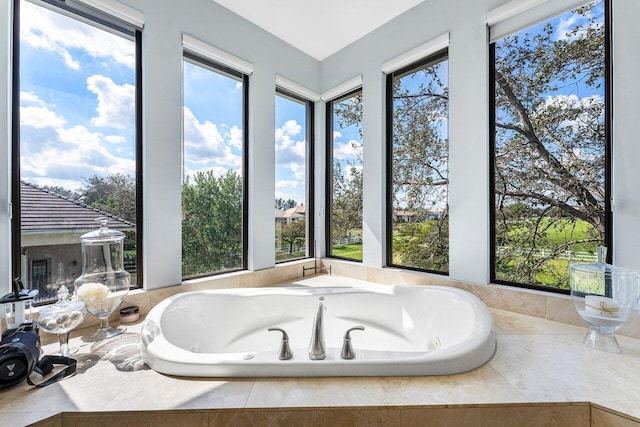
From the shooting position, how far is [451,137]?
2201mm

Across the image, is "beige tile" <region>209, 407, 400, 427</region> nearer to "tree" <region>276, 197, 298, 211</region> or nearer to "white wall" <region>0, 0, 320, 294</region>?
"white wall" <region>0, 0, 320, 294</region>

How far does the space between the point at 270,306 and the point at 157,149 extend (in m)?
1.42

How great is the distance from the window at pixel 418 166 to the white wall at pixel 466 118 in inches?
5.1

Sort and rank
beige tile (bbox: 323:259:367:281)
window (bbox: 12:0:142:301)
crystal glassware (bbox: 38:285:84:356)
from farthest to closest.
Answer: beige tile (bbox: 323:259:367:281)
window (bbox: 12:0:142:301)
crystal glassware (bbox: 38:285:84:356)

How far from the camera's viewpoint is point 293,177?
10.3 feet

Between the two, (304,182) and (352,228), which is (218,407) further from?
(304,182)

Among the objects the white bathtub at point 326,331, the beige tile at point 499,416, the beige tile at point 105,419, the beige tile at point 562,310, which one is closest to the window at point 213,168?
the white bathtub at point 326,331

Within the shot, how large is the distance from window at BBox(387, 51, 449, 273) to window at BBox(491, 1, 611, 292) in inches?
15.7

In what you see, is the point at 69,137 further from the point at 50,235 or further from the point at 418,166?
the point at 418,166

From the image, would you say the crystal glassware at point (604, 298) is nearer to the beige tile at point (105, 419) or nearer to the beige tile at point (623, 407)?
the beige tile at point (623, 407)

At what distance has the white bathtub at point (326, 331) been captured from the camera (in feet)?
3.87

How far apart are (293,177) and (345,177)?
0.58m

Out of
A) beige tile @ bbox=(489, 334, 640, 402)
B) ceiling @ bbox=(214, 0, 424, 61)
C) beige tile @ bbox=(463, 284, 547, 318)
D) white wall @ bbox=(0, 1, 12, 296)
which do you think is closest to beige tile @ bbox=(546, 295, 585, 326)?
beige tile @ bbox=(463, 284, 547, 318)

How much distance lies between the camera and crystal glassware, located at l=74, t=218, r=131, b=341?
1559 millimetres
